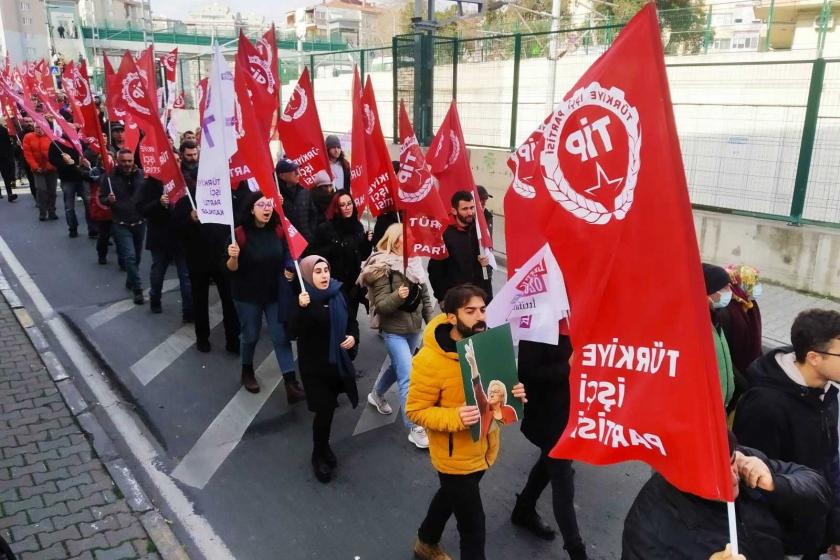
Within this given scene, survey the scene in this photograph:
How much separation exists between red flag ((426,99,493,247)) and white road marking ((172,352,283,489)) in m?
2.45

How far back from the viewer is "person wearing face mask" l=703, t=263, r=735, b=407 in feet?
12.9

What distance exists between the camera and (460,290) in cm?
353

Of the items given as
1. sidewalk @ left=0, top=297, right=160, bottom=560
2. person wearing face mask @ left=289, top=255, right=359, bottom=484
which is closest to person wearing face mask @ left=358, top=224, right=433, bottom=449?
person wearing face mask @ left=289, top=255, right=359, bottom=484

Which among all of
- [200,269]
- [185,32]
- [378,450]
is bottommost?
[378,450]

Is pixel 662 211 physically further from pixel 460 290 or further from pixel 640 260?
pixel 460 290

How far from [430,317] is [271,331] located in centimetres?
144

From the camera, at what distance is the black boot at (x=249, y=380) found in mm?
6234

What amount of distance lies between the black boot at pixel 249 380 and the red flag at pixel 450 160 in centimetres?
242

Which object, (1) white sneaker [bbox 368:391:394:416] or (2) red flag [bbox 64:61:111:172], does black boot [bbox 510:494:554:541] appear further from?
(2) red flag [bbox 64:61:111:172]

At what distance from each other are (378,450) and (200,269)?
306cm

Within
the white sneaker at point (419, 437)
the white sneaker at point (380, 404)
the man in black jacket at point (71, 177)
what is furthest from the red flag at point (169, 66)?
the white sneaker at point (419, 437)

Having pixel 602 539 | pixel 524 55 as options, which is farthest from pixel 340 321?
pixel 524 55

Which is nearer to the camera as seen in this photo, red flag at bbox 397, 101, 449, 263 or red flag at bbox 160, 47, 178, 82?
red flag at bbox 397, 101, 449, 263

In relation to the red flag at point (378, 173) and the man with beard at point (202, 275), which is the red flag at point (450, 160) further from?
the man with beard at point (202, 275)
